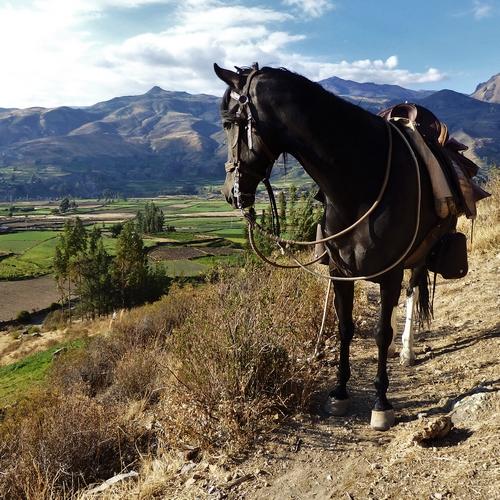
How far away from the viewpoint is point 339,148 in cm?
362

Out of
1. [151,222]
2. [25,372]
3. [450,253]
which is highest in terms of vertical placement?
[450,253]

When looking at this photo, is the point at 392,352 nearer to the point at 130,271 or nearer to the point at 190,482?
the point at 190,482

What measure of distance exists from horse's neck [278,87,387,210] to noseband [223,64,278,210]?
26 centimetres

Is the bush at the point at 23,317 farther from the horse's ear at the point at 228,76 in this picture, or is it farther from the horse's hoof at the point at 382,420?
the horse's ear at the point at 228,76

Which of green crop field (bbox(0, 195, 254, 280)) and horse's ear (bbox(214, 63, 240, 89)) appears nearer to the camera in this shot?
horse's ear (bbox(214, 63, 240, 89))

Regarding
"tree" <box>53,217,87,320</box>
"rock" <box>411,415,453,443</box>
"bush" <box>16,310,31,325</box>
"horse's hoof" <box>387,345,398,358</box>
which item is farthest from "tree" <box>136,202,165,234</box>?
"rock" <box>411,415,453,443</box>

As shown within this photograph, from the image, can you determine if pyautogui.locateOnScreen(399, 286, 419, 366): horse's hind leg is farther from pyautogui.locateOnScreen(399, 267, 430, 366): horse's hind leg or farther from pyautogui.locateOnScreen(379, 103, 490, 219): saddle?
pyautogui.locateOnScreen(379, 103, 490, 219): saddle

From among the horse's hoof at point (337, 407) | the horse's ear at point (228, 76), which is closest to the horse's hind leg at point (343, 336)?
the horse's hoof at point (337, 407)

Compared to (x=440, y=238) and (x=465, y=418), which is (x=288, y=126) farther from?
(x=465, y=418)

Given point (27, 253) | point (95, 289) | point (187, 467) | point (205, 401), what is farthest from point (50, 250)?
point (187, 467)

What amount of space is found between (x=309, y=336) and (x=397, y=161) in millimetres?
3072

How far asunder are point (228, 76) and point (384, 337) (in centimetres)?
256

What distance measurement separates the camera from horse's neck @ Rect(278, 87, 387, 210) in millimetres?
3525

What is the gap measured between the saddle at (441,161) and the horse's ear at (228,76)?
1.60m
